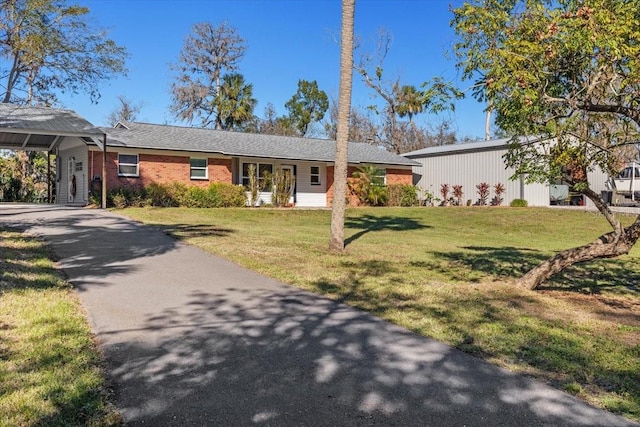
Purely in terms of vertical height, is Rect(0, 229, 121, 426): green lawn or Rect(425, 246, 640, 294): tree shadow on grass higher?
Rect(0, 229, 121, 426): green lawn

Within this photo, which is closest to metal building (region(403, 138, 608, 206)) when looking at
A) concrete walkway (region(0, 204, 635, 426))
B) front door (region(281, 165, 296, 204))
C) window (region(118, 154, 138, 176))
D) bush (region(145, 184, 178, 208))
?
front door (region(281, 165, 296, 204))

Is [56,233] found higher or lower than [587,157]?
lower

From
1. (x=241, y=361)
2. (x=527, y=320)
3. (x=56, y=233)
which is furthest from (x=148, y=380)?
(x=56, y=233)

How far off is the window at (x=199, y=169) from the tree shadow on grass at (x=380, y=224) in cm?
820

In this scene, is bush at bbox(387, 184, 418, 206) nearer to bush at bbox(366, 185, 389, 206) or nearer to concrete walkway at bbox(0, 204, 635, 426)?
bush at bbox(366, 185, 389, 206)

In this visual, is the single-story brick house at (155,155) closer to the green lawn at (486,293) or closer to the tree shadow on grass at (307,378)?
the green lawn at (486,293)

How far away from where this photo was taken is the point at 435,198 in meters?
32.8

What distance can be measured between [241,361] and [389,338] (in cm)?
158

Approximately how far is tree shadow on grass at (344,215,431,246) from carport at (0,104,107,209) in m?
10.6

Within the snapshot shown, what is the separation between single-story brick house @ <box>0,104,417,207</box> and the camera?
20.9 meters

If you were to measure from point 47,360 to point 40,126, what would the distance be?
18124 millimetres

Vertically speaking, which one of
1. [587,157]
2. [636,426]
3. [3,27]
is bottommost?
[636,426]

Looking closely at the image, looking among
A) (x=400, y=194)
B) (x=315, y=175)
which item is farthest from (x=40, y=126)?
(x=400, y=194)

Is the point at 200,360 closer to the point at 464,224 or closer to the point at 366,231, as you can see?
the point at 366,231
